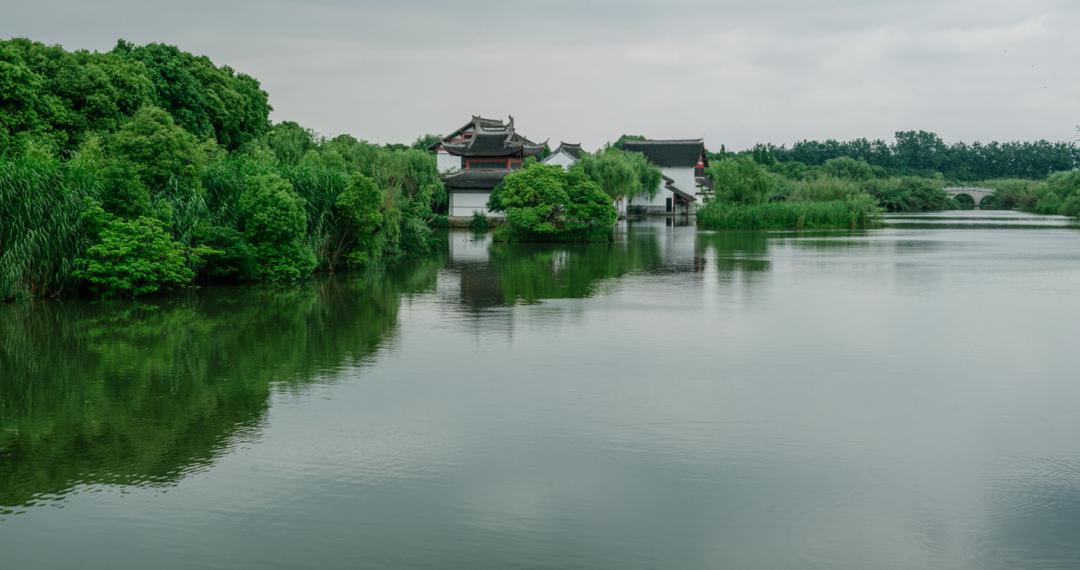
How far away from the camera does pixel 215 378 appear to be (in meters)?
11.0

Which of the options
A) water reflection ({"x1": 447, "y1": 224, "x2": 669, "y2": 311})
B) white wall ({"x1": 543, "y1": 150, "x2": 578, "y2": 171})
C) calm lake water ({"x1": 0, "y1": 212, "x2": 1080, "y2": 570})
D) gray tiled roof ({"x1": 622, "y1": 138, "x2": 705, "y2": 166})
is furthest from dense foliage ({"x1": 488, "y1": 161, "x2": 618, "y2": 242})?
gray tiled roof ({"x1": 622, "y1": 138, "x2": 705, "y2": 166})

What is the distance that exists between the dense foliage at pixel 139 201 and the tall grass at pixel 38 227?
0.02 meters

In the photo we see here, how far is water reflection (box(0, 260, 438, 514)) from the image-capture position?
7.84 m

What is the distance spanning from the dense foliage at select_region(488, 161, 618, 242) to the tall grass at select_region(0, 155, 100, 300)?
1992 centimetres

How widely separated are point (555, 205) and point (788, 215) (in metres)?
16.0

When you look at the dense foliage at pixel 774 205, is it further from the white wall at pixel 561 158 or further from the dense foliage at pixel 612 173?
the white wall at pixel 561 158

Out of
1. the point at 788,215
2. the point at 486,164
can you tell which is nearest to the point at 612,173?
the point at 788,215

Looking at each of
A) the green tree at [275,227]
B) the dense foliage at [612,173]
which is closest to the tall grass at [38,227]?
the green tree at [275,227]

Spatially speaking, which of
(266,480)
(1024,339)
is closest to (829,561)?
(266,480)

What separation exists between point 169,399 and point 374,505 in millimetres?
4045

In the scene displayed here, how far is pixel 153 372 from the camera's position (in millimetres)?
11352

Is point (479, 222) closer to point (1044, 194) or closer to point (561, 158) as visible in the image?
point (561, 158)

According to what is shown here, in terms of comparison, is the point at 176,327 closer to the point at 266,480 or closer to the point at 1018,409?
the point at 266,480

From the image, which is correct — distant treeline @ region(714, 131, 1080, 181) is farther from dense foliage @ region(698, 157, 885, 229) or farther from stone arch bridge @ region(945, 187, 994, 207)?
dense foliage @ region(698, 157, 885, 229)
